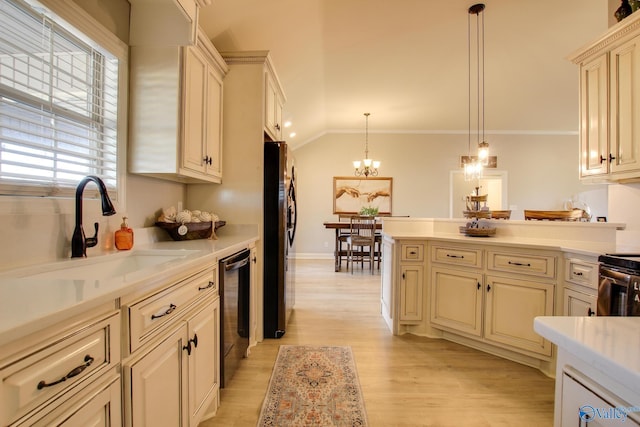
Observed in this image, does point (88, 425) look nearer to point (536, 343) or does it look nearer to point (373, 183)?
point (536, 343)

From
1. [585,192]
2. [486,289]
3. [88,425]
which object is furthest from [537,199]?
[88,425]

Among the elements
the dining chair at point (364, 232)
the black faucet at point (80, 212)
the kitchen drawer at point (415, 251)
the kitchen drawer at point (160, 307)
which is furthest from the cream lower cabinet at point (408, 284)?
the dining chair at point (364, 232)

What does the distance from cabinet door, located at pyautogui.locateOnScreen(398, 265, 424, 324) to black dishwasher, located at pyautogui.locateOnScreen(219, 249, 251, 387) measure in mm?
1361

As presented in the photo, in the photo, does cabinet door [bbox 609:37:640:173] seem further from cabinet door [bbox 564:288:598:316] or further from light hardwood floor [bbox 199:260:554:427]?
light hardwood floor [bbox 199:260:554:427]

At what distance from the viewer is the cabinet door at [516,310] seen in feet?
6.60

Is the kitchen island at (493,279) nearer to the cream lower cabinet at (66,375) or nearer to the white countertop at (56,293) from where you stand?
the white countertop at (56,293)

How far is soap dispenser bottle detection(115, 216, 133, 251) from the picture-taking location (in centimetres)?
158

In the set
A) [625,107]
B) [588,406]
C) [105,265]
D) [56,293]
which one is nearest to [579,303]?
[625,107]

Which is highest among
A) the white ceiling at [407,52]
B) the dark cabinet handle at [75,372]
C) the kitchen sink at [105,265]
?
the white ceiling at [407,52]

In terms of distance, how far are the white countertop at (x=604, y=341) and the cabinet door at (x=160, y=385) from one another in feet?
3.66

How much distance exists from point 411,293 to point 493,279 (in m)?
0.68

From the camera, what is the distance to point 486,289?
2.25 metres

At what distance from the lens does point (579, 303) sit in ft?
6.00

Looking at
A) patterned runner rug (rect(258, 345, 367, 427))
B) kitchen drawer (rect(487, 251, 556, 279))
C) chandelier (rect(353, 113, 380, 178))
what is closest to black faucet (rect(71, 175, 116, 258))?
patterned runner rug (rect(258, 345, 367, 427))
